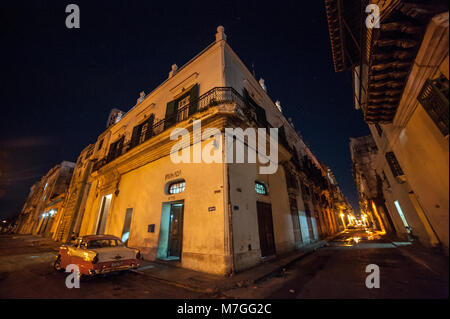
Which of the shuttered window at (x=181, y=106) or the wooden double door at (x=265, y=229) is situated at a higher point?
the shuttered window at (x=181, y=106)

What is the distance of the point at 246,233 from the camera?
668cm

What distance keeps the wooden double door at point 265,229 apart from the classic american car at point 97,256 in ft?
17.9

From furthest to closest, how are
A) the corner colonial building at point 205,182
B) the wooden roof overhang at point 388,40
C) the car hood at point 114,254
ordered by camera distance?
the corner colonial building at point 205,182 → the car hood at point 114,254 → the wooden roof overhang at point 388,40

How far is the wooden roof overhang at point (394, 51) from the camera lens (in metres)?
2.89

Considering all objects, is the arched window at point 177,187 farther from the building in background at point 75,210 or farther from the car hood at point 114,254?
the building in background at point 75,210

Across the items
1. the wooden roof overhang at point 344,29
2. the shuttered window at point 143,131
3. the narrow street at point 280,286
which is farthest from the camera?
the shuttered window at point 143,131

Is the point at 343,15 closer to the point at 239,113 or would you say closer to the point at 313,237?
the point at 239,113

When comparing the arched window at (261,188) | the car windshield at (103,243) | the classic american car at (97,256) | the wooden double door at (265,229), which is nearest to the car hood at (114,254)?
the classic american car at (97,256)

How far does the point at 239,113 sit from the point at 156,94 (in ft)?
29.0

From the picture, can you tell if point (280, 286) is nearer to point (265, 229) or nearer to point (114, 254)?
point (265, 229)

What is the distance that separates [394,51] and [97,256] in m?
9.71

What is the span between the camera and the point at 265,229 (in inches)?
332
